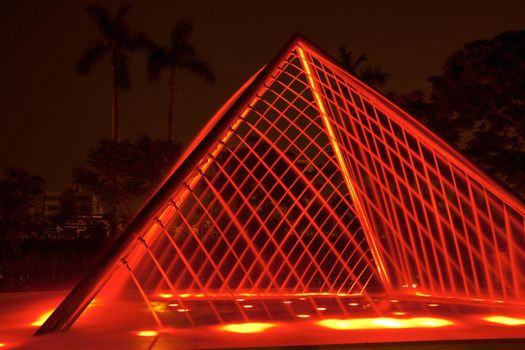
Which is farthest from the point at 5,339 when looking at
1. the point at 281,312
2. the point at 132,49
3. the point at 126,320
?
the point at 132,49

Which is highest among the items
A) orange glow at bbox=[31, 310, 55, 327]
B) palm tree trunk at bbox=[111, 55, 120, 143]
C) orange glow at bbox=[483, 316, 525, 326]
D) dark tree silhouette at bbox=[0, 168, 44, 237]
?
palm tree trunk at bbox=[111, 55, 120, 143]

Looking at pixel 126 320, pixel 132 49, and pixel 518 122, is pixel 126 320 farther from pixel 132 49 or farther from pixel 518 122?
pixel 132 49

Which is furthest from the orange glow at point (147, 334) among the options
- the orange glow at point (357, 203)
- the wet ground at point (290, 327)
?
the orange glow at point (357, 203)

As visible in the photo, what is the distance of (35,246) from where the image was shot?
26969 millimetres

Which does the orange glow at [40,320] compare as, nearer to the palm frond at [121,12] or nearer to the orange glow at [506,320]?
the orange glow at [506,320]

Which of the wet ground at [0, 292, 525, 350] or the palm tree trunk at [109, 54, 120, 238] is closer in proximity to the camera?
the wet ground at [0, 292, 525, 350]

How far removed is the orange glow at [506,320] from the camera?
33.0 ft

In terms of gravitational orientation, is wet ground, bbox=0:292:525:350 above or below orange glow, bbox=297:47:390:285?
below

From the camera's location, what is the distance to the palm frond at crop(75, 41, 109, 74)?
134 feet

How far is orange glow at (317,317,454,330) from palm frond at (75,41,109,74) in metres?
35.0

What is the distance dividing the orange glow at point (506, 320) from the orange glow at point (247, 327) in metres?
4.12

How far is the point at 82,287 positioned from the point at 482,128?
23901 millimetres

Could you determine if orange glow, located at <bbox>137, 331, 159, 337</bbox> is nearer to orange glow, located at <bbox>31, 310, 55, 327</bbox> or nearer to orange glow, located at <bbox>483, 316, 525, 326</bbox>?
orange glow, located at <bbox>31, 310, 55, 327</bbox>

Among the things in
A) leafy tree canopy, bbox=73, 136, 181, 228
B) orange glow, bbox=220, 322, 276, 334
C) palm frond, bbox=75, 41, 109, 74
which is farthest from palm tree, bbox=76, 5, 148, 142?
orange glow, bbox=220, 322, 276, 334
